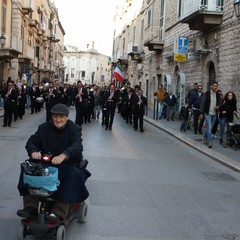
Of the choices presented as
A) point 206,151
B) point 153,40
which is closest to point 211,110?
point 206,151

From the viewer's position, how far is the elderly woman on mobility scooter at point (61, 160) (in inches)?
182

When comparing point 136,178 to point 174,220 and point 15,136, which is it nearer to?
point 174,220

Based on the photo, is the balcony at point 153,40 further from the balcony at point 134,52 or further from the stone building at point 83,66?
the stone building at point 83,66

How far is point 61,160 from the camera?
4.67m

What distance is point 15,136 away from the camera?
13914 mm

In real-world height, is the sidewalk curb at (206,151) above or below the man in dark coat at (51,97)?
below

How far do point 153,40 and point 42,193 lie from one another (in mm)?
27061

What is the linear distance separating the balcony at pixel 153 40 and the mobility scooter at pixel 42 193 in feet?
84.2

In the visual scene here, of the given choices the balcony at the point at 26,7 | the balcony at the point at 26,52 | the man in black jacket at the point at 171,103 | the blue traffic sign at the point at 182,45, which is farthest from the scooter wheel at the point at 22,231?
the balcony at the point at 26,52

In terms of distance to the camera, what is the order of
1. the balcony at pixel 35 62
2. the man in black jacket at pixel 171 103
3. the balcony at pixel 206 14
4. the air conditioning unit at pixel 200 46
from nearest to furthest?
the balcony at pixel 206 14
the air conditioning unit at pixel 200 46
the man in black jacket at pixel 171 103
the balcony at pixel 35 62

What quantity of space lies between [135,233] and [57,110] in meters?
1.68

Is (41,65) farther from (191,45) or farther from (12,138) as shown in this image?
(12,138)

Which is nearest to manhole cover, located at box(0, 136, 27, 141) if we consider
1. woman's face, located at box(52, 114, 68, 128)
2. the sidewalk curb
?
the sidewalk curb

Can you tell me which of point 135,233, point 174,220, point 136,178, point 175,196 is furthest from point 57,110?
point 136,178
